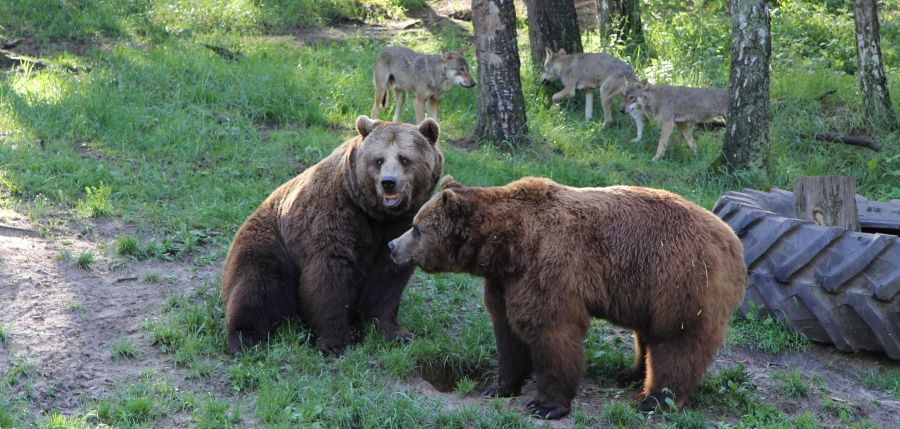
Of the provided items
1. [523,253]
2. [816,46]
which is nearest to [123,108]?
[523,253]

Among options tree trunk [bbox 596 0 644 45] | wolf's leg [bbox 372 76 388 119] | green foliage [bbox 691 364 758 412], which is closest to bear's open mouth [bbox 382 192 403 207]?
green foliage [bbox 691 364 758 412]

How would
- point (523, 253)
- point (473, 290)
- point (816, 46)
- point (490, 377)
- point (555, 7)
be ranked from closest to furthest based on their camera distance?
point (523, 253)
point (490, 377)
point (473, 290)
point (555, 7)
point (816, 46)

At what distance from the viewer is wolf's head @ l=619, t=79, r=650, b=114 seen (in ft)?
40.0

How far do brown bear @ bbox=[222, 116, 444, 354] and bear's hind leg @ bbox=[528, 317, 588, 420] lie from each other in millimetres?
1505

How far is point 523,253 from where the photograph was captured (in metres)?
5.60

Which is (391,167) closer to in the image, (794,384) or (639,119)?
(794,384)

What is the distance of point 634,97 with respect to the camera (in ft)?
40.4

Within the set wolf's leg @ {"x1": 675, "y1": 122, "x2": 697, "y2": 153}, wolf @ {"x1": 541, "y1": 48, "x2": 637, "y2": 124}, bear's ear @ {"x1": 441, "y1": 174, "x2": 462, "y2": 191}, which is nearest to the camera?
bear's ear @ {"x1": 441, "y1": 174, "x2": 462, "y2": 191}

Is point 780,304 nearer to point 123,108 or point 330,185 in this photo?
point 330,185

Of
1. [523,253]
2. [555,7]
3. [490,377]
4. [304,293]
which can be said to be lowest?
[490,377]

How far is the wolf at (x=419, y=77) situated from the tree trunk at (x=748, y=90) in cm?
354

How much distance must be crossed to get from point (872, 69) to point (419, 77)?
5.36 meters

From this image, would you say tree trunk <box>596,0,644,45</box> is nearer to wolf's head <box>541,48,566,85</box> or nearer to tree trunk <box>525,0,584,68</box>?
tree trunk <box>525,0,584,68</box>

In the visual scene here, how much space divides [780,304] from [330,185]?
11.0ft
